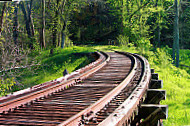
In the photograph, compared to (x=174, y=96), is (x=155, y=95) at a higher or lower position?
higher

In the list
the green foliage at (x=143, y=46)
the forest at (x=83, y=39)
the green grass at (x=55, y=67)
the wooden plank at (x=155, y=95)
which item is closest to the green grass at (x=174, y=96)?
the forest at (x=83, y=39)

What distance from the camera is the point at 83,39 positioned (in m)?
33.1

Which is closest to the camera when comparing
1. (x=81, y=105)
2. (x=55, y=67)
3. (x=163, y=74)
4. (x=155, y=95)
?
(x=81, y=105)

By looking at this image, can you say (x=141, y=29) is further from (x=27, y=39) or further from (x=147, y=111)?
(x=147, y=111)

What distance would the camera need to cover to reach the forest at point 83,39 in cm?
891

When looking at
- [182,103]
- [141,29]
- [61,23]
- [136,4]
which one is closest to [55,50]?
[61,23]

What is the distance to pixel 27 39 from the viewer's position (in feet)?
75.9

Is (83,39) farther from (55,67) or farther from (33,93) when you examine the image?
(33,93)

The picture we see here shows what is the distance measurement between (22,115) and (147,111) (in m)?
2.52

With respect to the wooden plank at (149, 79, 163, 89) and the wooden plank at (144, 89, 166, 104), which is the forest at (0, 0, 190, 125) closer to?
the wooden plank at (149, 79, 163, 89)

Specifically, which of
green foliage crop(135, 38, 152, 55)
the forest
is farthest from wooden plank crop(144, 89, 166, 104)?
green foliage crop(135, 38, 152, 55)

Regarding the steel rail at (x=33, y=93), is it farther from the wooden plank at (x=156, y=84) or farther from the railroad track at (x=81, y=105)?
the wooden plank at (x=156, y=84)

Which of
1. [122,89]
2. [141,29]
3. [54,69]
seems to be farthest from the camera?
[141,29]

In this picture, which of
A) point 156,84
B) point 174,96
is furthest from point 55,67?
point 156,84
